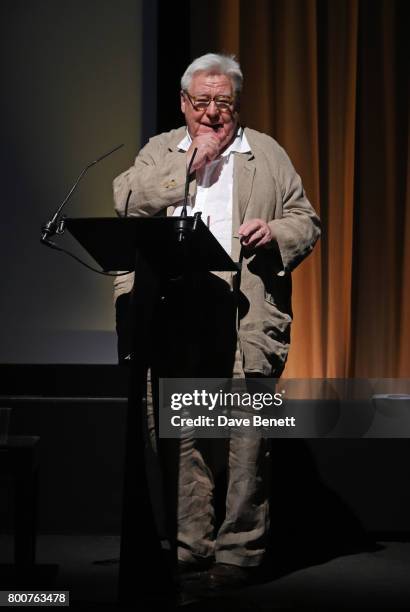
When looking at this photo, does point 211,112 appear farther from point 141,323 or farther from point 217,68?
point 141,323

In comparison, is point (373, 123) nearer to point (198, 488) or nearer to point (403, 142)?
point (403, 142)

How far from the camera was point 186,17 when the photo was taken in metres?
3.69

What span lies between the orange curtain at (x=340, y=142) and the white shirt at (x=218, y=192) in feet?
4.11

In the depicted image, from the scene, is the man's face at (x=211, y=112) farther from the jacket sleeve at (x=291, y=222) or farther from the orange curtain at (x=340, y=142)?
the orange curtain at (x=340, y=142)

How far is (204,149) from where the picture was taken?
2.20 metres

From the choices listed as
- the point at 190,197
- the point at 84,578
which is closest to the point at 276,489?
the point at 84,578

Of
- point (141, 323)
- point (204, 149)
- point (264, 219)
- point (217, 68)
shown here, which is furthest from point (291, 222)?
point (141, 323)

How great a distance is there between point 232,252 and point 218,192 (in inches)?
7.3

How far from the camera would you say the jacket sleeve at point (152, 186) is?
87.6 inches

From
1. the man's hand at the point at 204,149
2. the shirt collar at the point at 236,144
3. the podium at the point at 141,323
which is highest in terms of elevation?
the shirt collar at the point at 236,144

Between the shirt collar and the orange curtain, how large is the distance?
1.20 m

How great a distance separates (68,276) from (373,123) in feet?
4.64

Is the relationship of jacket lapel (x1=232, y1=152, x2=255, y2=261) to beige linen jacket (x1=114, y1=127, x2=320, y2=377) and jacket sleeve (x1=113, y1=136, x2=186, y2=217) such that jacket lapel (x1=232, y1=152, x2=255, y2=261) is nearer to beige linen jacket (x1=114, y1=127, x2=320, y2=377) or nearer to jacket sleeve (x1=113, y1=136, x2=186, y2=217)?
beige linen jacket (x1=114, y1=127, x2=320, y2=377)

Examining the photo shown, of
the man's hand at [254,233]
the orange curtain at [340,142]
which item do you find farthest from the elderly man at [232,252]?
the orange curtain at [340,142]
